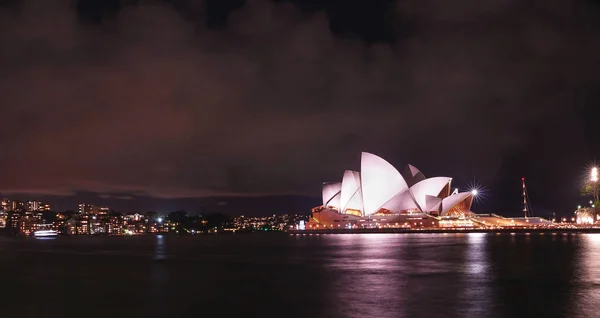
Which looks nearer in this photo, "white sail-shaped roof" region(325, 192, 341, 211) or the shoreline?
the shoreline

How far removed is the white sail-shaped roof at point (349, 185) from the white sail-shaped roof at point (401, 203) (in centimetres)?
734

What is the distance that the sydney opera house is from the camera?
10375cm

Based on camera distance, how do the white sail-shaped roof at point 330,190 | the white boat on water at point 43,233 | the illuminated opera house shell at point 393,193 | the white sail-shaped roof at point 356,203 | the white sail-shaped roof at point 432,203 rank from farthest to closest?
the white boat on water at point 43,233 → the white sail-shaped roof at point 330,190 → the white sail-shaped roof at point 356,203 → the white sail-shaped roof at point 432,203 → the illuminated opera house shell at point 393,193

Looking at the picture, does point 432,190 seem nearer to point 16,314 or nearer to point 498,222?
point 498,222

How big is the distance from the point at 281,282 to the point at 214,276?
521 centimetres

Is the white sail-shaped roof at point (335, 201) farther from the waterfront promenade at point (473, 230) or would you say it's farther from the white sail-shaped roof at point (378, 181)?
the white sail-shaped roof at point (378, 181)

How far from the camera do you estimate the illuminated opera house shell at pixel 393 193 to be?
10244 cm

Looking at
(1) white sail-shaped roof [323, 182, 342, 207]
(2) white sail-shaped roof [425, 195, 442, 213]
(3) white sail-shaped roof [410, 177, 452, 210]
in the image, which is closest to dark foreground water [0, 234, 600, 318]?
(3) white sail-shaped roof [410, 177, 452, 210]

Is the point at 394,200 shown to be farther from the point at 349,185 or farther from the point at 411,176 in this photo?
the point at 349,185

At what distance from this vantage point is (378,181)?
103812 mm

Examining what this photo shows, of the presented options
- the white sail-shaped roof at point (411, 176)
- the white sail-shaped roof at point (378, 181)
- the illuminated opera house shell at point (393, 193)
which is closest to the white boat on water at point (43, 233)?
the illuminated opera house shell at point (393, 193)

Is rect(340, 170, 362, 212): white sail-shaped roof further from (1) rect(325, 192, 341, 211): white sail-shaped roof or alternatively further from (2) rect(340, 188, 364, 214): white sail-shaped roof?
(1) rect(325, 192, 341, 211): white sail-shaped roof

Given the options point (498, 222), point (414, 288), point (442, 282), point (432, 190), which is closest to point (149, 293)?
point (414, 288)

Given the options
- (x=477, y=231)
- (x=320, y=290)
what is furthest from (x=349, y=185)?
(x=320, y=290)
